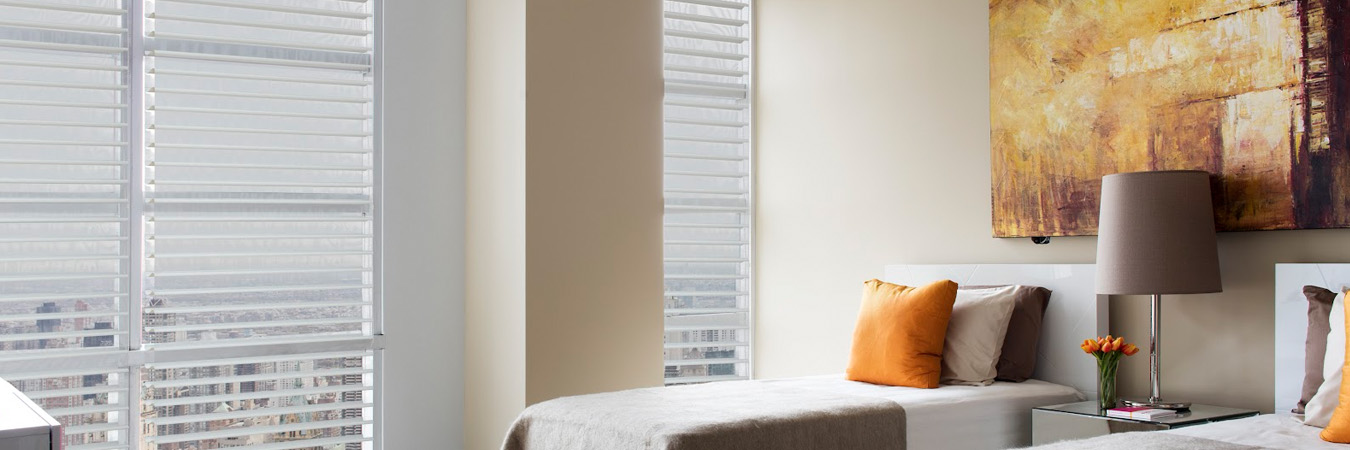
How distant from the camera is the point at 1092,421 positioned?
3057mm

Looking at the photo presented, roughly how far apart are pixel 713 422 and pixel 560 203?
1.55m

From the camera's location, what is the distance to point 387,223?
169 inches

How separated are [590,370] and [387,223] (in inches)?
38.4

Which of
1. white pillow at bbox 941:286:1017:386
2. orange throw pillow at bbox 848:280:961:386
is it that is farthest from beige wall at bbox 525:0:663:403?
white pillow at bbox 941:286:1017:386

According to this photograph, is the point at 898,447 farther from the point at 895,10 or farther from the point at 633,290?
the point at 895,10

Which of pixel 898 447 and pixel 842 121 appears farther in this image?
pixel 842 121

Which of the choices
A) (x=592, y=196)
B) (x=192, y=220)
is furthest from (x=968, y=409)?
(x=192, y=220)

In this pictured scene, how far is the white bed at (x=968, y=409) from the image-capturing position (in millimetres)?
3158

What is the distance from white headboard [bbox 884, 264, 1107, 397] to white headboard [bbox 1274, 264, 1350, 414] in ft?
1.84

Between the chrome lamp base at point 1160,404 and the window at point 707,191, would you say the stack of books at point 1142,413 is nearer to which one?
the chrome lamp base at point 1160,404

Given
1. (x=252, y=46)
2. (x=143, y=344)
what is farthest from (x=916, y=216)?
(x=143, y=344)

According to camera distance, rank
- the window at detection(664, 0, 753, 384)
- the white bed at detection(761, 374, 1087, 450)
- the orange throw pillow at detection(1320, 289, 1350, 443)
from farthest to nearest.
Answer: the window at detection(664, 0, 753, 384)
the white bed at detection(761, 374, 1087, 450)
the orange throw pillow at detection(1320, 289, 1350, 443)

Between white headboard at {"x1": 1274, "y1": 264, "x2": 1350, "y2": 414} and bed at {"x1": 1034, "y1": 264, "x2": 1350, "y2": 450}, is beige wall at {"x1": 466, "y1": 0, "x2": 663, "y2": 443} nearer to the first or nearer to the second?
bed at {"x1": 1034, "y1": 264, "x2": 1350, "y2": 450}

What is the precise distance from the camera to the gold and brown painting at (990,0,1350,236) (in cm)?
297
